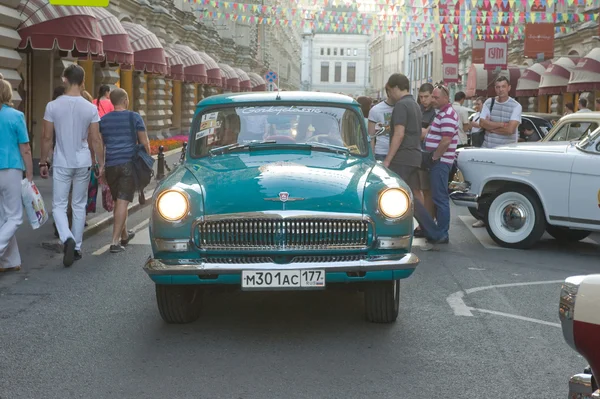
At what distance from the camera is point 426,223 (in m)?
10.3

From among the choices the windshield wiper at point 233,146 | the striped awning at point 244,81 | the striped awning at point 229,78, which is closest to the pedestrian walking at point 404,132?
the windshield wiper at point 233,146

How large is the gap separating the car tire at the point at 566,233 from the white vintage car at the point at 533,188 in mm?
13

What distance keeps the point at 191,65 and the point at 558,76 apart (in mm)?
13648

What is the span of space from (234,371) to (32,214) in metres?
4.25

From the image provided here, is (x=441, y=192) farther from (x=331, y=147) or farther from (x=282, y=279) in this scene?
(x=282, y=279)

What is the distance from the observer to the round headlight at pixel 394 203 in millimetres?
6172

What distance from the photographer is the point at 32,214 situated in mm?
8758

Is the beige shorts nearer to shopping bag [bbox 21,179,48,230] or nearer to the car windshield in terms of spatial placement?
the car windshield

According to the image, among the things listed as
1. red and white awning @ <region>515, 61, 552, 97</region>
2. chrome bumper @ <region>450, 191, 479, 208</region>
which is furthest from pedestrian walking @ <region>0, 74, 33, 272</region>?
red and white awning @ <region>515, 61, 552, 97</region>

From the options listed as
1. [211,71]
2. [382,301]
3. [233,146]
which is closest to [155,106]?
[211,71]

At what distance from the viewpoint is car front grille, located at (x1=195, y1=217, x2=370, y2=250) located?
19.6ft

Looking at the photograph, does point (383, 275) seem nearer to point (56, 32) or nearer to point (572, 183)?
point (572, 183)

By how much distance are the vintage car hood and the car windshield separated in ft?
1.24

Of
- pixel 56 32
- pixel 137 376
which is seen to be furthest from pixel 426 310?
pixel 56 32
